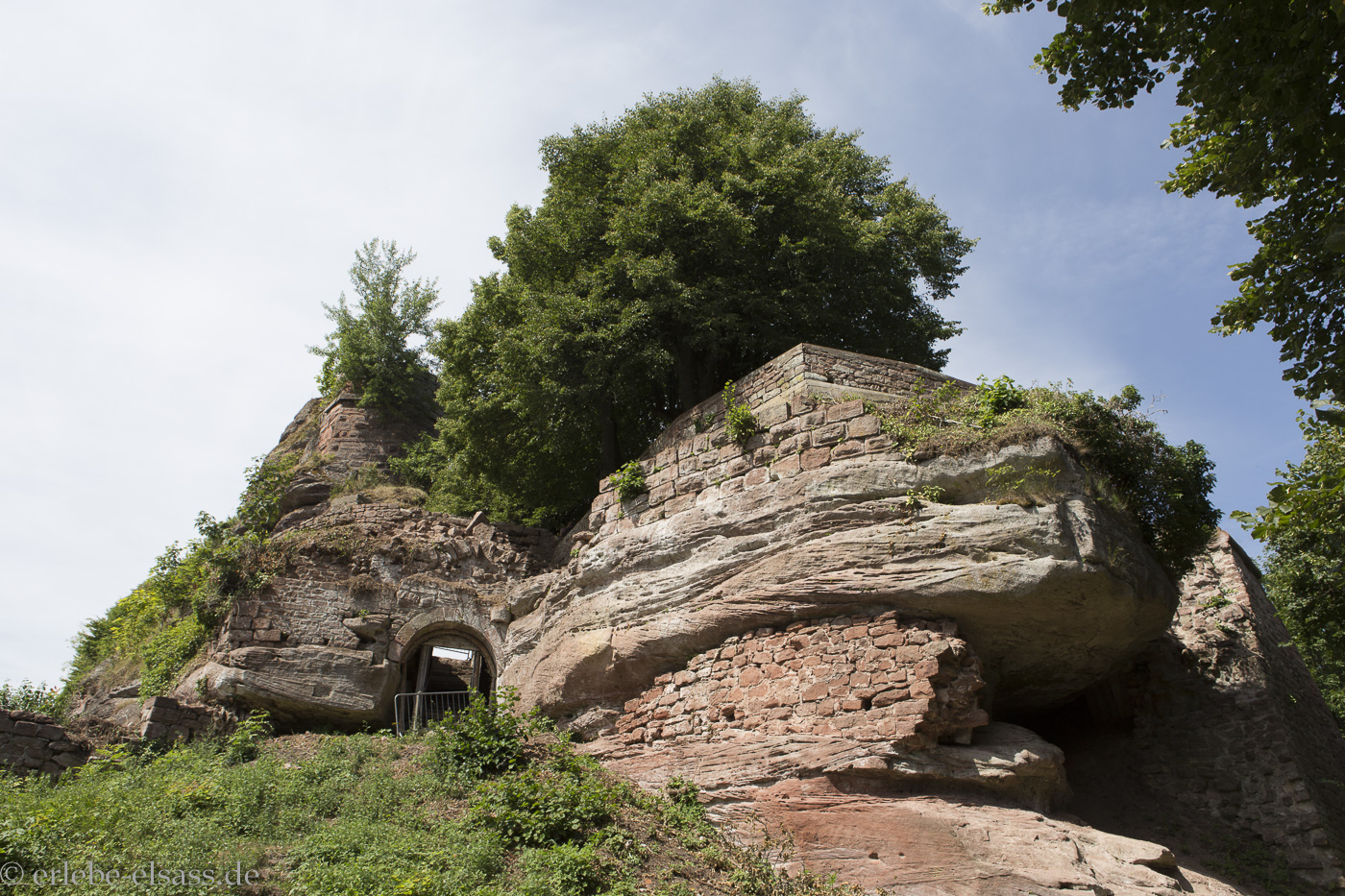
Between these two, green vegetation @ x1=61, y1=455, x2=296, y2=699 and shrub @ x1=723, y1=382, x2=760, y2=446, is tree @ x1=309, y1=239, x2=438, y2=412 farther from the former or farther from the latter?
shrub @ x1=723, y1=382, x2=760, y2=446

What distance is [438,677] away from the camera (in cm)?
1372

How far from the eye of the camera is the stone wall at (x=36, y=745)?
898 centimetres

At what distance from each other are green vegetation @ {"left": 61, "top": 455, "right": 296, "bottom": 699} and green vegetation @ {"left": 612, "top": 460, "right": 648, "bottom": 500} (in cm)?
544

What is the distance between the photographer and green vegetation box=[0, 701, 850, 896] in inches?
260

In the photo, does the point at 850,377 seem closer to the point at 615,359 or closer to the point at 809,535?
the point at 809,535

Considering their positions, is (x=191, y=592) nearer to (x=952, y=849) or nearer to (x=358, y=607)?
(x=358, y=607)

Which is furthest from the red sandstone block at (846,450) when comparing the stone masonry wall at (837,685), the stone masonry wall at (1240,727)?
the stone masonry wall at (1240,727)

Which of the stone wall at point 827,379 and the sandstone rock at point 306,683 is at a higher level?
the stone wall at point 827,379

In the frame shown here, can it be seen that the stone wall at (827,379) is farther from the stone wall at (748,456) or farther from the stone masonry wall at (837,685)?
the stone masonry wall at (837,685)

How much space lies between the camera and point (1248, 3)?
7.29 meters

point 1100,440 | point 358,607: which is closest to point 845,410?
point 1100,440

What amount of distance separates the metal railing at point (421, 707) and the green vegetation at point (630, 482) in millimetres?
3487

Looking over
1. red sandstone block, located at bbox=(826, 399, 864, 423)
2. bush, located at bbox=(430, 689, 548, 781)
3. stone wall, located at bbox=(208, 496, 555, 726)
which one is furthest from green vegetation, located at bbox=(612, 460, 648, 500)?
bush, located at bbox=(430, 689, 548, 781)

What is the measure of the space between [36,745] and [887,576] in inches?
368
